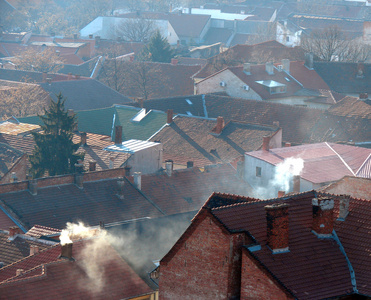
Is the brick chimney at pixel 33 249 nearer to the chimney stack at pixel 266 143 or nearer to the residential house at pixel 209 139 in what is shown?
the residential house at pixel 209 139

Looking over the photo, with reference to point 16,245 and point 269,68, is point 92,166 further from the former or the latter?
point 269,68

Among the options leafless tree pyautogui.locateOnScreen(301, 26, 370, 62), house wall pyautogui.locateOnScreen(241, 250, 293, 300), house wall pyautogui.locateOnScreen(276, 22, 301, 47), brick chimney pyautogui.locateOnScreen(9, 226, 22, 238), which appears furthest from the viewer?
house wall pyautogui.locateOnScreen(276, 22, 301, 47)

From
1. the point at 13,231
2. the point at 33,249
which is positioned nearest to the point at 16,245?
the point at 13,231

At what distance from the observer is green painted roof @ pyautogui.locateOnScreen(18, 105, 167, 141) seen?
4772 cm

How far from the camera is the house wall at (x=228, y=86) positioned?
57.7 m

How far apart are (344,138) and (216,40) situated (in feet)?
208

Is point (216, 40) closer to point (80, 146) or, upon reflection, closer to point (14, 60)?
point (14, 60)

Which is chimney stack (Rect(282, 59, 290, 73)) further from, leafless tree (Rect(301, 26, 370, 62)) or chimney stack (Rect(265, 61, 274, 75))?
leafless tree (Rect(301, 26, 370, 62))

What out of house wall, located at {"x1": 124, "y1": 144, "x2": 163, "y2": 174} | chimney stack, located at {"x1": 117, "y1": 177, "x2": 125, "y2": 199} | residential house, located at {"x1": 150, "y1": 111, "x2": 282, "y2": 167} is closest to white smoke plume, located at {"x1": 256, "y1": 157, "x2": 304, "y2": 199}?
residential house, located at {"x1": 150, "y1": 111, "x2": 282, "y2": 167}

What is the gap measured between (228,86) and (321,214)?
4193cm

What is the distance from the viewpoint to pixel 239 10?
129625 millimetres

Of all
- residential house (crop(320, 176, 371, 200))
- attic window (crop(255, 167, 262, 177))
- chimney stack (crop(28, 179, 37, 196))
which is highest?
residential house (crop(320, 176, 371, 200))

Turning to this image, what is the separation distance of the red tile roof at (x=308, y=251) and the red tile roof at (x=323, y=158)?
52.7ft

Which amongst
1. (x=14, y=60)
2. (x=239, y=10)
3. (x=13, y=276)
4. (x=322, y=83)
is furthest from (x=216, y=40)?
(x=13, y=276)
